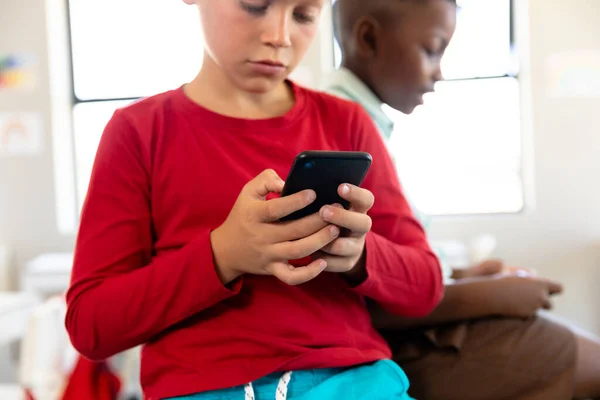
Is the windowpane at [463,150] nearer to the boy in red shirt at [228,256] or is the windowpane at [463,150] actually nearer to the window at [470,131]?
the window at [470,131]

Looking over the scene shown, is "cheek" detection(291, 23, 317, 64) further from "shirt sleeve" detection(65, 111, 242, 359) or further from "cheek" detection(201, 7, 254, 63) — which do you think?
"shirt sleeve" detection(65, 111, 242, 359)

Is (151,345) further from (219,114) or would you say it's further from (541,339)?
(541,339)

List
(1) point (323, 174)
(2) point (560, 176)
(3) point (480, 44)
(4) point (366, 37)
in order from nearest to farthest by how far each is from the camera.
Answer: (1) point (323, 174), (4) point (366, 37), (2) point (560, 176), (3) point (480, 44)

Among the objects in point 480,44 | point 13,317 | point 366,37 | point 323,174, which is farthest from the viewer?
point 480,44

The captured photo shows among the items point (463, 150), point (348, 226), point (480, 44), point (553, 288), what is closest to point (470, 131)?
point (463, 150)

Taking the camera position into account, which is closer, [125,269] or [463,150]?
[125,269]

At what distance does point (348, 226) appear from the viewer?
526 millimetres

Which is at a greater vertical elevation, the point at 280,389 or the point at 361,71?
the point at 361,71

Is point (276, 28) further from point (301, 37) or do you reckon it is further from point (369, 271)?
point (369, 271)

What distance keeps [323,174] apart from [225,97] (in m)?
0.27

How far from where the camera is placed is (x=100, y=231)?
63cm

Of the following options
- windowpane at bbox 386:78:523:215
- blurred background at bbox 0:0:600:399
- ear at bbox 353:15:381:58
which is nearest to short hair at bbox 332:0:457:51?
ear at bbox 353:15:381:58

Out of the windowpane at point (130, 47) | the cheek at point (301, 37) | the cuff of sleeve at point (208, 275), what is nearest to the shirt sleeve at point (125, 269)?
the cuff of sleeve at point (208, 275)

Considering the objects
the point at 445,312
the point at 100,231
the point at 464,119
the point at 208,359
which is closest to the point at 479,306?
the point at 445,312
